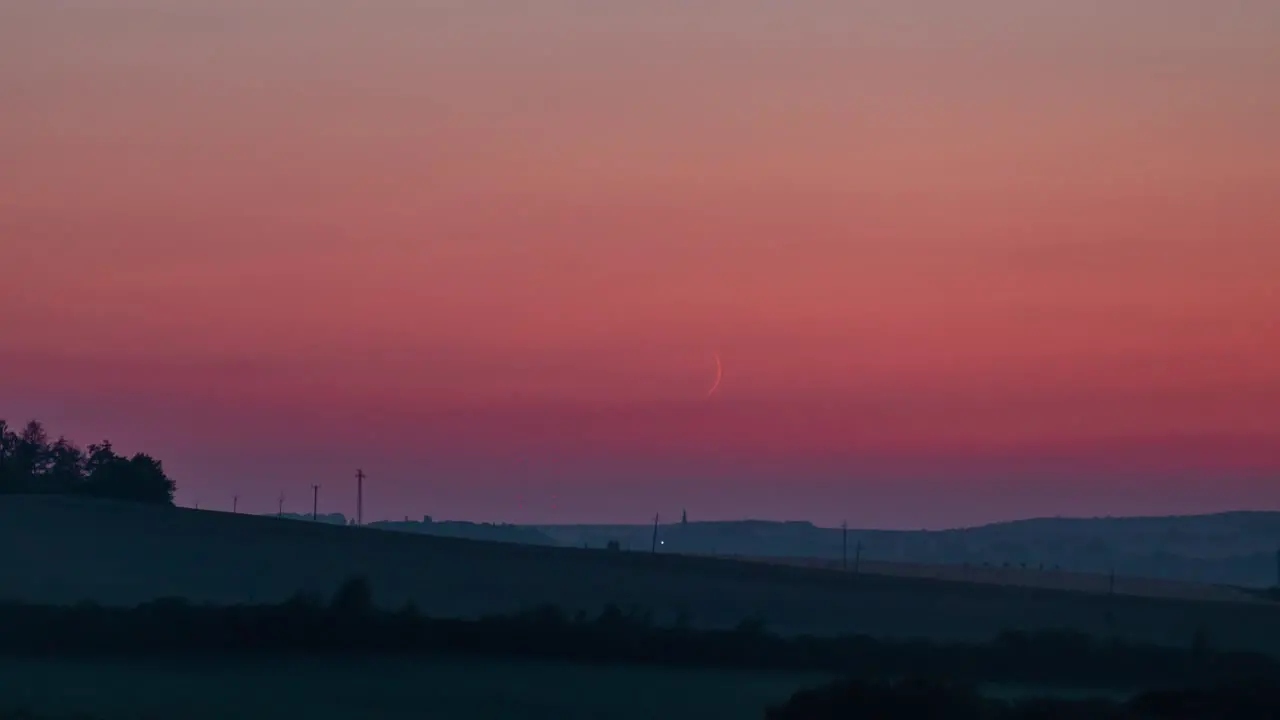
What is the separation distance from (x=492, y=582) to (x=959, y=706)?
46.1 meters

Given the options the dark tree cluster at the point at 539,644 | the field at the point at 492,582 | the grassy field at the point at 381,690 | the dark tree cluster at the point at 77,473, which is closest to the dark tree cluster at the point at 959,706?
the grassy field at the point at 381,690

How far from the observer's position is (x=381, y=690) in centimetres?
3494

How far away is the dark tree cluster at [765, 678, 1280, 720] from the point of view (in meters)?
22.7

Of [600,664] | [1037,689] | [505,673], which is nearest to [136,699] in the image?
[505,673]

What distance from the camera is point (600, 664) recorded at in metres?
41.5

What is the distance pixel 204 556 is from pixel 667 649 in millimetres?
32108

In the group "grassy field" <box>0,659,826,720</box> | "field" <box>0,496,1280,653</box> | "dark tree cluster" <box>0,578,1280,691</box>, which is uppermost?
"field" <box>0,496,1280,653</box>

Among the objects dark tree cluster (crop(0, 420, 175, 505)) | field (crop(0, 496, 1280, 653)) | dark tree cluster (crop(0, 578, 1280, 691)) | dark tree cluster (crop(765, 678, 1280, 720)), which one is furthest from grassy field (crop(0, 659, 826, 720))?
dark tree cluster (crop(0, 420, 175, 505))

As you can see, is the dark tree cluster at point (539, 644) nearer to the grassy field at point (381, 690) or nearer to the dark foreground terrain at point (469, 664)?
the dark foreground terrain at point (469, 664)

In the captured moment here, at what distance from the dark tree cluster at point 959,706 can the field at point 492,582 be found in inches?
1272

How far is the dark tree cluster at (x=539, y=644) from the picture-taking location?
4109 cm

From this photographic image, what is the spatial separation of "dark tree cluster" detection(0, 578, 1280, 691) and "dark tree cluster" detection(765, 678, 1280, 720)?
591 inches

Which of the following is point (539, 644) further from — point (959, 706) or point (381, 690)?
point (959, 706)

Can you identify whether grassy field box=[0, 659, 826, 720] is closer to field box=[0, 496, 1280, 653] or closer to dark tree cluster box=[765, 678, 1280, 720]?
dark tree cluster box=[765, 678, 1280, 720]
